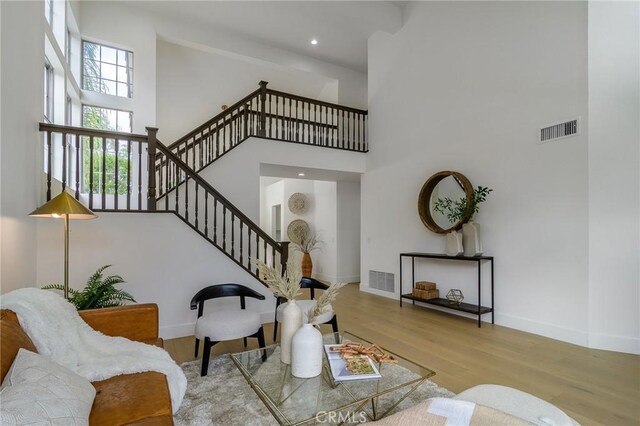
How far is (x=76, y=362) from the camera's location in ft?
6.00

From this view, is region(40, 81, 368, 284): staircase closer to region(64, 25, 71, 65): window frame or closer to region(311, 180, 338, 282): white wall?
region(64, 25, 71, 65): window frame

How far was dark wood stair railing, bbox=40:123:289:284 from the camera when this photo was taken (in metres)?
3.49

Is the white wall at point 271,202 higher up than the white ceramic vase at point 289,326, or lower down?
higher up

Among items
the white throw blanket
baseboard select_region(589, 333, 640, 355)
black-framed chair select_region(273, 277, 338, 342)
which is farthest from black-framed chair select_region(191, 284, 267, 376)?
baseboard select_region(589, 333, 640, 355)

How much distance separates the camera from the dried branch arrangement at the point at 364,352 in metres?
2.04

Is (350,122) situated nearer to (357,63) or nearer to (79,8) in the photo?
(357,63)

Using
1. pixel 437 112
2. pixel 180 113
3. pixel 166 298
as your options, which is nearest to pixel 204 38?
pixel 180 113

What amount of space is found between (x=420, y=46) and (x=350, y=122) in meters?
1.88

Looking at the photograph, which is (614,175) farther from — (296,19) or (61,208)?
(296,19)

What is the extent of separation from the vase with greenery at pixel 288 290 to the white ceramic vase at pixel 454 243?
312 centimetres

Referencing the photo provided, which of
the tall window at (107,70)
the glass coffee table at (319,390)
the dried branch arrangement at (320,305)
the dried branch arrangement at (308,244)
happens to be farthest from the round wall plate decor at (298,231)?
the dried branch arrangement at (320,305)

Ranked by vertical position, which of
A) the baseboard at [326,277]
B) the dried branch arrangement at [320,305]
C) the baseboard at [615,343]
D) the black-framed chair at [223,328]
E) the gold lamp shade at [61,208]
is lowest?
the baseboard at [326,277]

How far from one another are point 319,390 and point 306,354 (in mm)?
193

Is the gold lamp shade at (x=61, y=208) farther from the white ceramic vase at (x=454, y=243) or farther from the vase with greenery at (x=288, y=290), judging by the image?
the white ceramic vase at (x=454, y=243)
